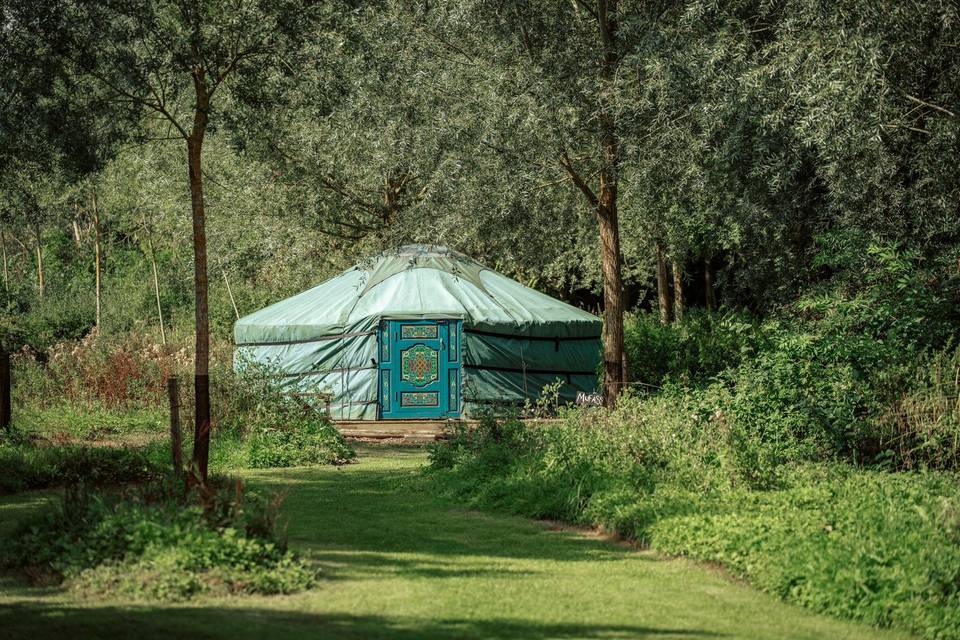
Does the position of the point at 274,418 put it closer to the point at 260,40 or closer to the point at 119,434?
the point at 119,434

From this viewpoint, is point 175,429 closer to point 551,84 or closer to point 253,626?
point 253,626

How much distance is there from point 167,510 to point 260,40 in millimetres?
3819

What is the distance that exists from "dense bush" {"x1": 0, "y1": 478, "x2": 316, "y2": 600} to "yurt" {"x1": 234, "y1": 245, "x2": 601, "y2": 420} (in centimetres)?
942

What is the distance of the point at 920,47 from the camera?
9.75m

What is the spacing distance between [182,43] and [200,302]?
5.95 feet

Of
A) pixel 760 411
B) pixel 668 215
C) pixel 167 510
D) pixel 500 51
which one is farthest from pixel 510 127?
pixel 167 510

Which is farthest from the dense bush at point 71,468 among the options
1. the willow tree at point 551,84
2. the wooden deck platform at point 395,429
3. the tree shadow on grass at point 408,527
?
the willow tree at point 551,84

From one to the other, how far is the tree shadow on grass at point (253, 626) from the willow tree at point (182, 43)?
3.30 m

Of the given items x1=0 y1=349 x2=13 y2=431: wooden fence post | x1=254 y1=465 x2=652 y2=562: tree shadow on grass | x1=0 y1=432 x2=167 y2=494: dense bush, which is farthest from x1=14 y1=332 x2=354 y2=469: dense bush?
x1=0 y1=432 x2=167 y2=494: dense bush

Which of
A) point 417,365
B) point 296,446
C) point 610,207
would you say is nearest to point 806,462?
point 296,446

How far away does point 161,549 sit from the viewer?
16.4 ft

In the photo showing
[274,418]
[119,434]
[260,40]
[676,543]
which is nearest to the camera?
[676,543]

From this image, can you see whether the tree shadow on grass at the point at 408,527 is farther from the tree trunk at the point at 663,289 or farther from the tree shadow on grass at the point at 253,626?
the tree trunk at the point at 663,289

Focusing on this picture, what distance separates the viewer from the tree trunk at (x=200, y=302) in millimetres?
7230
